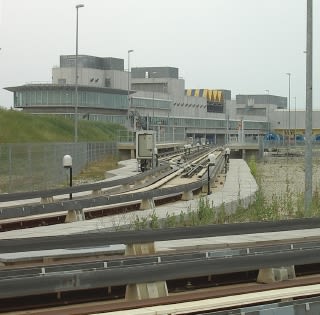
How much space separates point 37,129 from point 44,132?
110cm

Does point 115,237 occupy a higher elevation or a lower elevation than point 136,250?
higher

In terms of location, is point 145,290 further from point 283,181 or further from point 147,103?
point 147,103

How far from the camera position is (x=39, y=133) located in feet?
196

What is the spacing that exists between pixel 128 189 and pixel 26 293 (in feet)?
57.9

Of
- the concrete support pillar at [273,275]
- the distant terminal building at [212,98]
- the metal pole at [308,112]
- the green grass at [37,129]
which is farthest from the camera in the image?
the distant terminal building at [212,98]

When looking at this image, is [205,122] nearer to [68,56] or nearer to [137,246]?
[68,56]

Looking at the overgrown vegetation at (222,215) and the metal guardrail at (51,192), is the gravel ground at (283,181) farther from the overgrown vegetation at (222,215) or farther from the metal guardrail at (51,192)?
the metal guardrail at (51,192)

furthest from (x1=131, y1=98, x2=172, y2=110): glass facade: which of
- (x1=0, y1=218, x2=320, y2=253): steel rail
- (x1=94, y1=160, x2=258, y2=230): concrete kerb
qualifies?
(x1=0, y1=218, x2=320, y2=253): steel rail

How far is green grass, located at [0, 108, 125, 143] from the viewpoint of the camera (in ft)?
175

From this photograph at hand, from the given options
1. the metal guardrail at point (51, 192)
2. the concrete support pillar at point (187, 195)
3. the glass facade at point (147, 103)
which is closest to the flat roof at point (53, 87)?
the glass facade at point (147, 103)

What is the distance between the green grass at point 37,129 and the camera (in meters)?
53.4

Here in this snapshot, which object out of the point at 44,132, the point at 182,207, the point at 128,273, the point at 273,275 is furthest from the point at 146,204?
the point at 44,132


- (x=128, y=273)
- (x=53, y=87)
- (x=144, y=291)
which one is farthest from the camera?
(x=53, y=87)

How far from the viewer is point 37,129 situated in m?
60.1
